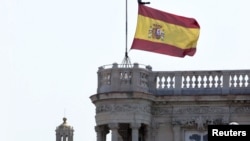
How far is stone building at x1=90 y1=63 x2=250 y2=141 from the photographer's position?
42750mm

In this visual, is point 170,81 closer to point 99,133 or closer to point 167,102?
point 167,102

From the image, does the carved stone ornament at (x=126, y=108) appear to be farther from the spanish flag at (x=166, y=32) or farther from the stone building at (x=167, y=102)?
the spanish flag at (x=166, y=32)

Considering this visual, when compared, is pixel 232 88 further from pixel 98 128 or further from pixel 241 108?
pixel 98 128

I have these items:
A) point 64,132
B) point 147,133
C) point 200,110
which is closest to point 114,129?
point 147,133

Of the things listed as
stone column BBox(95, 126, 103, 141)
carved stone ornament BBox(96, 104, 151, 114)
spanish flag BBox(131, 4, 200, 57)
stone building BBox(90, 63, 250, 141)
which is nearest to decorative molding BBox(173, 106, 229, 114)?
stone building BBox(90, 63, 250, 141)

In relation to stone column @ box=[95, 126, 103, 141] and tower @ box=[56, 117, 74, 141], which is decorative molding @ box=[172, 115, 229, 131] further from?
tower @ box=[56, 117, 74, 141]

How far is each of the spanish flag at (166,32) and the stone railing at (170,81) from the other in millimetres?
1167

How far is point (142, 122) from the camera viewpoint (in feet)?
141

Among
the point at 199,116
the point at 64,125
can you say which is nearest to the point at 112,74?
the point at 199,116

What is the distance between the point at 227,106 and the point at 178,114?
202cm

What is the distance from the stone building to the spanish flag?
1.19 metres

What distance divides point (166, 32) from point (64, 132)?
49611mm

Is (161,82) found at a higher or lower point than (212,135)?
higher

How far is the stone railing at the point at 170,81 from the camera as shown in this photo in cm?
4306
